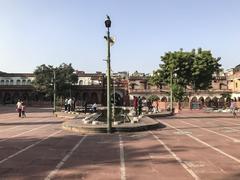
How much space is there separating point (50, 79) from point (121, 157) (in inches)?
2905

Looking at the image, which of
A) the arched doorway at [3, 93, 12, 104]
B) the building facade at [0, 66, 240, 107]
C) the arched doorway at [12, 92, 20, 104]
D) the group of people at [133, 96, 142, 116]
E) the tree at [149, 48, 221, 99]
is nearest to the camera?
the group of people at [133, 96, 142, 116]

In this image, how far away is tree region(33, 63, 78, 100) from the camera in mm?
83438

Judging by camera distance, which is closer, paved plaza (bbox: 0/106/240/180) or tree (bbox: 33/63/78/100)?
paved plaza (bbox: 0/106/240/180)

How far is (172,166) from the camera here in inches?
395

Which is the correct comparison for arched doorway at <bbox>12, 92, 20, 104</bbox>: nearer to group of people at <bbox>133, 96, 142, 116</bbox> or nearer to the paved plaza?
group of people at <bbox>133, 96, 142, 116</bbox>

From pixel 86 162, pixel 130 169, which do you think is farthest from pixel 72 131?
pixel 130 169

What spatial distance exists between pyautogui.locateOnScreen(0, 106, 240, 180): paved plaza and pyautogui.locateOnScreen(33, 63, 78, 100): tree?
2646 inches

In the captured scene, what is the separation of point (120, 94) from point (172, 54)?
33464mm

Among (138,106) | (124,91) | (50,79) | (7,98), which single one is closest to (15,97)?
(7,98)

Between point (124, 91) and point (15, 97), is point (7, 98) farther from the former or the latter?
point (124, 91)

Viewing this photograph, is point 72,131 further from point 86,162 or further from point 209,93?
point 209,93

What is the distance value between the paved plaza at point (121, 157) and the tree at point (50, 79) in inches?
2646

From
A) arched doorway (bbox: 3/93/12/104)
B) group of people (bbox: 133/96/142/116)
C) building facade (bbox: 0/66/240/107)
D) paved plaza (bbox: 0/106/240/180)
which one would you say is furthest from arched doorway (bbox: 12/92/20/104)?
paved plaza (bbox: 0/106/240/180)

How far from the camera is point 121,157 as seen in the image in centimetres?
1154
